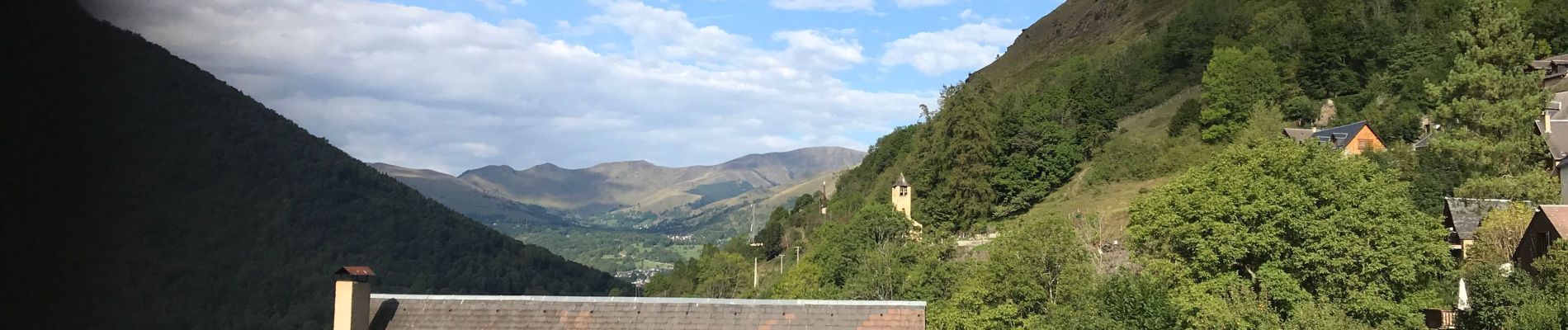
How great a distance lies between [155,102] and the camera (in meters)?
20.6

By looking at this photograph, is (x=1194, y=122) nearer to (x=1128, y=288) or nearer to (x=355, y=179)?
(x=1128, y=288)

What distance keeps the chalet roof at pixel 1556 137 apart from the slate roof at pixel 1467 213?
5830 mm

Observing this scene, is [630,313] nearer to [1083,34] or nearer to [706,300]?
[706,300]

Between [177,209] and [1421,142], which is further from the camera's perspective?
[1421,142]

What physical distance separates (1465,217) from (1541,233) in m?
9.28

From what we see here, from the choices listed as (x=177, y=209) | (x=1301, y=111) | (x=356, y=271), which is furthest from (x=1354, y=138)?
(x=177, y=209)

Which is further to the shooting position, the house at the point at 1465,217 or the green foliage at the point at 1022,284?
the house at the point at 1465,217

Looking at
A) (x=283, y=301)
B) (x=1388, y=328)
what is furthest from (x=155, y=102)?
(x=283, y=301)

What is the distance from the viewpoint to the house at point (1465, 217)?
124 ft

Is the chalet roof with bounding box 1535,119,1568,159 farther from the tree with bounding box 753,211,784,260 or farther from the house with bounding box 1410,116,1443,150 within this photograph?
the tree with bounding box 753,211,784,260

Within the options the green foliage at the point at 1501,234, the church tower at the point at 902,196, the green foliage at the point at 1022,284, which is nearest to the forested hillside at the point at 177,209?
the green foliage at the point at 1022,284

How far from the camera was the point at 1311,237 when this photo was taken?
99.8 feet

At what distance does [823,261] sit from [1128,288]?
42.9m

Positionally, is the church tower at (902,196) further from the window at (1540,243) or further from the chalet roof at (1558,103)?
the window at (1540,243)
